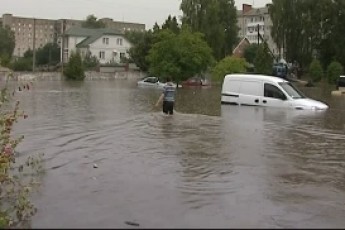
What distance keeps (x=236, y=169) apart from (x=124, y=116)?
12.6 m

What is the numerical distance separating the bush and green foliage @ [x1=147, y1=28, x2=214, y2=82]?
5031 cm

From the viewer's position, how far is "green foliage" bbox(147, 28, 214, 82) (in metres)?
62.3

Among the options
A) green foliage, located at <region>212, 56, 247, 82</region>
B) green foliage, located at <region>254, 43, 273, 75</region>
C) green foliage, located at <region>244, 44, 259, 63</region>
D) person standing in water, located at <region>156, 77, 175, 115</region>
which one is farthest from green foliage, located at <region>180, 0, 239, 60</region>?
person standing in water, located at <region>156, 77, 175, 115</region>

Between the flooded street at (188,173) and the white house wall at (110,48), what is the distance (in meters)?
97.8

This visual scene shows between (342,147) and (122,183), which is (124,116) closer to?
(342,147)

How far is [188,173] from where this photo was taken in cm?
1107

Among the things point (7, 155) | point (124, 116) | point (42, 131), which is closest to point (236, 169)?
point (7, 155)

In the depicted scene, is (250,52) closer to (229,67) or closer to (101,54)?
(101,54)

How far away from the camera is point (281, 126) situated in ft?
67.1

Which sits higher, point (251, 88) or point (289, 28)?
point (289, 28)

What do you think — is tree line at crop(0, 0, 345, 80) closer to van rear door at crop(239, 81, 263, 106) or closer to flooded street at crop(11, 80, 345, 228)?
van rear door at crop(239, 81, 263, 106)

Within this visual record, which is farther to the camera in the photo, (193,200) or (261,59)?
(261,59)

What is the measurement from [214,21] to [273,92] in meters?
53.5

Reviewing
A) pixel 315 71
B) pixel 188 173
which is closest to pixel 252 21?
pixel 315 71
